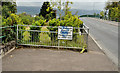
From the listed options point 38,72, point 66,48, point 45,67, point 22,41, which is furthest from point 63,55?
point 22,41

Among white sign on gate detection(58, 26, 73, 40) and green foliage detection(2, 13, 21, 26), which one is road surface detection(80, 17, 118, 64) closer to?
white sign on gate detection(58, 26, 73, 40)

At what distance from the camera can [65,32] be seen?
636 centimetres

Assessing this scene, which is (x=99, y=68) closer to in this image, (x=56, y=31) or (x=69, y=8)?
(x=56, y=31)

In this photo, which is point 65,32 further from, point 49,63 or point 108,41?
point 108,41

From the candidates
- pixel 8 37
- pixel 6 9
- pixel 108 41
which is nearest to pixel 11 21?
pixel 8 37

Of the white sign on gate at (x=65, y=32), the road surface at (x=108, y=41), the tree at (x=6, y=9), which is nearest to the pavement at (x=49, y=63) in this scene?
the white sign on gate at (x=65, y=32)

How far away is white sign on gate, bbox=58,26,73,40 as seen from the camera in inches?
249

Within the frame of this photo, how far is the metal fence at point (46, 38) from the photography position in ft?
21.4

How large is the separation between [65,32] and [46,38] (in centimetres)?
123

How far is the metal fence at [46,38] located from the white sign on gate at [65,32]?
242 mm

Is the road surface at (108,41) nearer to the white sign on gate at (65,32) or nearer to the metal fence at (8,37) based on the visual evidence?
the white sign on gate at (65,32)

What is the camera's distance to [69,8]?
8.12 m

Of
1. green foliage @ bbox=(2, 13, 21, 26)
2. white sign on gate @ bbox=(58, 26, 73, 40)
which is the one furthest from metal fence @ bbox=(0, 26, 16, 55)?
white sign on gate @ bbox=(58, 26, 73, 40)

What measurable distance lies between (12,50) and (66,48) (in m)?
2.67
